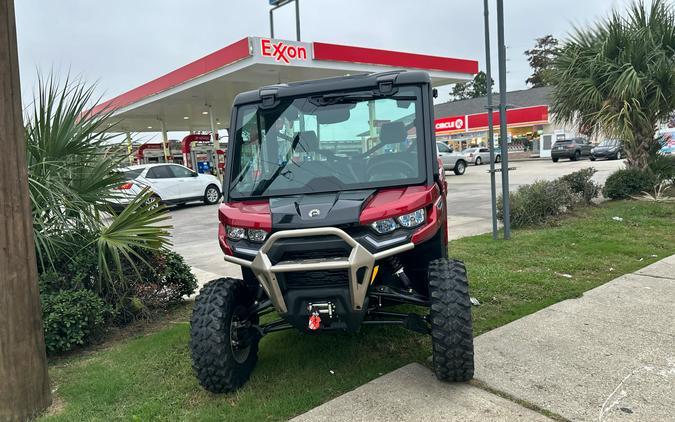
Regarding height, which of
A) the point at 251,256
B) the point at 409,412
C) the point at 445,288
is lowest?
the point at 409,412

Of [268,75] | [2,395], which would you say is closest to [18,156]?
[2,395]

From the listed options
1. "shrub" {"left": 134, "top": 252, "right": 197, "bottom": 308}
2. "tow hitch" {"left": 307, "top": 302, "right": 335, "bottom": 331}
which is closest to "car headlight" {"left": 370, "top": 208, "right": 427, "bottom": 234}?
"tow hitch" {"left": 307, "top": 302, "right": 335, "bottom": 331}

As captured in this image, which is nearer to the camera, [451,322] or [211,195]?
[451,322]

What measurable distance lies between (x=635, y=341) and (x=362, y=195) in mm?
2578

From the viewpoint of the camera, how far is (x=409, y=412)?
123 inches

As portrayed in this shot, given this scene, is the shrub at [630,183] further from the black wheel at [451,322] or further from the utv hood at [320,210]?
the utv hood at [320,210]

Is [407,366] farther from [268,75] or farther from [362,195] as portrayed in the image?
[268,75]

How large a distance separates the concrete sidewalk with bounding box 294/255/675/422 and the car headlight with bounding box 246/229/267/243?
115 cm

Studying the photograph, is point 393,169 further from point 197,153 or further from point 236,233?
point 197,153

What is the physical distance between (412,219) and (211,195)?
1559 cm

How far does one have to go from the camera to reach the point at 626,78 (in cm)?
996

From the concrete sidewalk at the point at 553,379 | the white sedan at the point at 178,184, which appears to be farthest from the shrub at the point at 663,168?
the white sedan at the point at 178,184

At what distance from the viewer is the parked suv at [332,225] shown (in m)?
3.08

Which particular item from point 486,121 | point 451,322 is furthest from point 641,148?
point 486,121
